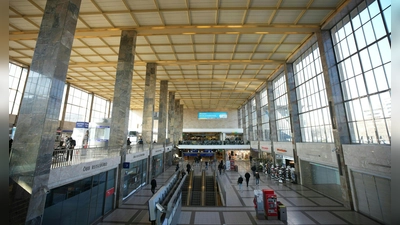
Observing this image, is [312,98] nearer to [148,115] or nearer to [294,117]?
[294,117]

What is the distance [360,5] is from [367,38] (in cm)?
233

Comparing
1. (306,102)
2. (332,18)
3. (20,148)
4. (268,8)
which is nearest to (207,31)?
(268,8)

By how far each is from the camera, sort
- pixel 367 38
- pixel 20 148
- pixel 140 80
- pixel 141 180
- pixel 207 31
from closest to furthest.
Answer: pixel 20 148 < pixel 367 38 < pixel 207 31 < pixel 141 180 < pixel 140 80

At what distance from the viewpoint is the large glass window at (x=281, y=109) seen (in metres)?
23.4

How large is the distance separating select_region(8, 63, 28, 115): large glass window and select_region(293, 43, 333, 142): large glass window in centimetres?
3261

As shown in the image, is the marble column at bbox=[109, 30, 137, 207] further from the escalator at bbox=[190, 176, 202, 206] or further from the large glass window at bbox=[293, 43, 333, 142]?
the large glass window at bbox=[293, 43, 333, 142]

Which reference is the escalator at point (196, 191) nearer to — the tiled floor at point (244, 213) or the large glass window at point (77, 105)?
the tiled floor at point (244, 213)

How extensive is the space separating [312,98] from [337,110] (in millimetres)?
4540

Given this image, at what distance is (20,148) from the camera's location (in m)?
6.76

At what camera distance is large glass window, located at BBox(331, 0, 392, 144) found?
9750 millimetres

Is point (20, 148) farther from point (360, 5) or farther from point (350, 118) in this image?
point (360, 5)

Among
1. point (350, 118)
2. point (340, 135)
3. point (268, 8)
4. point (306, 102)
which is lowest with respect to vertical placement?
point (340, 135)

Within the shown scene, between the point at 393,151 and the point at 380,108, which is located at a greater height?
the point at 380,108

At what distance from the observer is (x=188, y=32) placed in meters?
15.1
